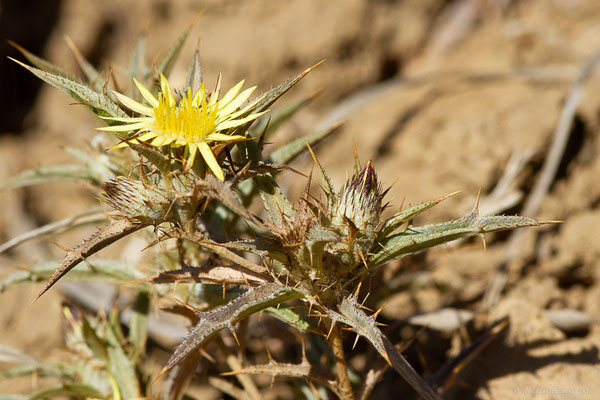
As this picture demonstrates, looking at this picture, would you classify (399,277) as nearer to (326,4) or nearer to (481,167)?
(481,167)

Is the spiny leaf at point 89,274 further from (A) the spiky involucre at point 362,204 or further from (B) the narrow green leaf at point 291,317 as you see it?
(A) the spiky involucre at point 362,204

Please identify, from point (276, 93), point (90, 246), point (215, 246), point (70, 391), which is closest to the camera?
point (90, 246)

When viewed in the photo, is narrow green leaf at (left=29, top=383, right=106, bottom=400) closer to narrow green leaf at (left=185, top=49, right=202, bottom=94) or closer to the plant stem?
the plant stem

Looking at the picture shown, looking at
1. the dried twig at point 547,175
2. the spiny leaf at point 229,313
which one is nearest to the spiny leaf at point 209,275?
the spiny leaf at point 229,313

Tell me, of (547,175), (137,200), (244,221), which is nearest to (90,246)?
(137,200)

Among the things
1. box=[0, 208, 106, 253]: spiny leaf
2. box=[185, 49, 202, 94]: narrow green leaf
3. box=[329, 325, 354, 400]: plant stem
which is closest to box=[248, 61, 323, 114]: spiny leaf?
box=[185, 49, 202, 94]: narrow green leaf

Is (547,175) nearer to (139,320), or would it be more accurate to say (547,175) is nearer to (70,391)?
(139,320)
